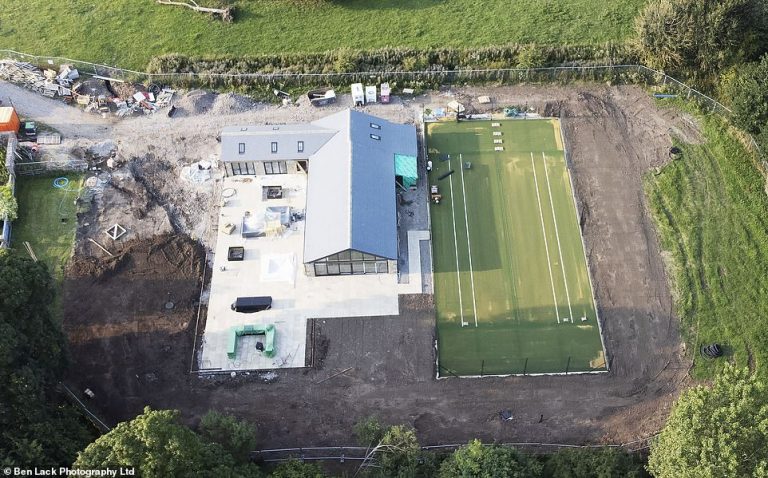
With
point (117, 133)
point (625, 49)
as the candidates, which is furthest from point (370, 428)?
point (625, 49)

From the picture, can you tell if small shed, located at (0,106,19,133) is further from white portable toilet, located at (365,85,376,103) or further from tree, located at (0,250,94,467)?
white portable toilet, located at (365,85,376,103)

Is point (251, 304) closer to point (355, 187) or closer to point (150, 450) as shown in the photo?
point (355, 187)

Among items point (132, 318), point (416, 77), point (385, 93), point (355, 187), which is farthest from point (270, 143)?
point (132, 318)

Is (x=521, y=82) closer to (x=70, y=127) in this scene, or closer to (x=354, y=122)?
(x=354, y=122)

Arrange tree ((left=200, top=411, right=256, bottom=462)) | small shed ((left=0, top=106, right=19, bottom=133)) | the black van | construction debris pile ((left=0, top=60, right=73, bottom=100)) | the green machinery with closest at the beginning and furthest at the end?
1. tree ((left=200, top=411, right=256, bottom=462))
2. the green machinery
3. the black van
4. small shed ((left=0, top=106, right=19, bottom=133))
5. construction debris pile ((left=0, top=60, right=73, bottom=100))

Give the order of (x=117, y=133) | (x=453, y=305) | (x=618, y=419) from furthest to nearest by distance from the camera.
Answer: (x=117, y=133) < (x=453, y=305) < (x=618, y=419)

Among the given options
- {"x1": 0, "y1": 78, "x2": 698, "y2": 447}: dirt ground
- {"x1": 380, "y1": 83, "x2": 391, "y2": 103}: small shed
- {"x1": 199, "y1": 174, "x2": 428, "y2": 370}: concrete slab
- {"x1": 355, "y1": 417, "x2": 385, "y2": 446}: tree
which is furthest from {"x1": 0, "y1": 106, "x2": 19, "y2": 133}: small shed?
{"x1": 355, "y1": 417, "x2": 385, "y2": 446}: tree
